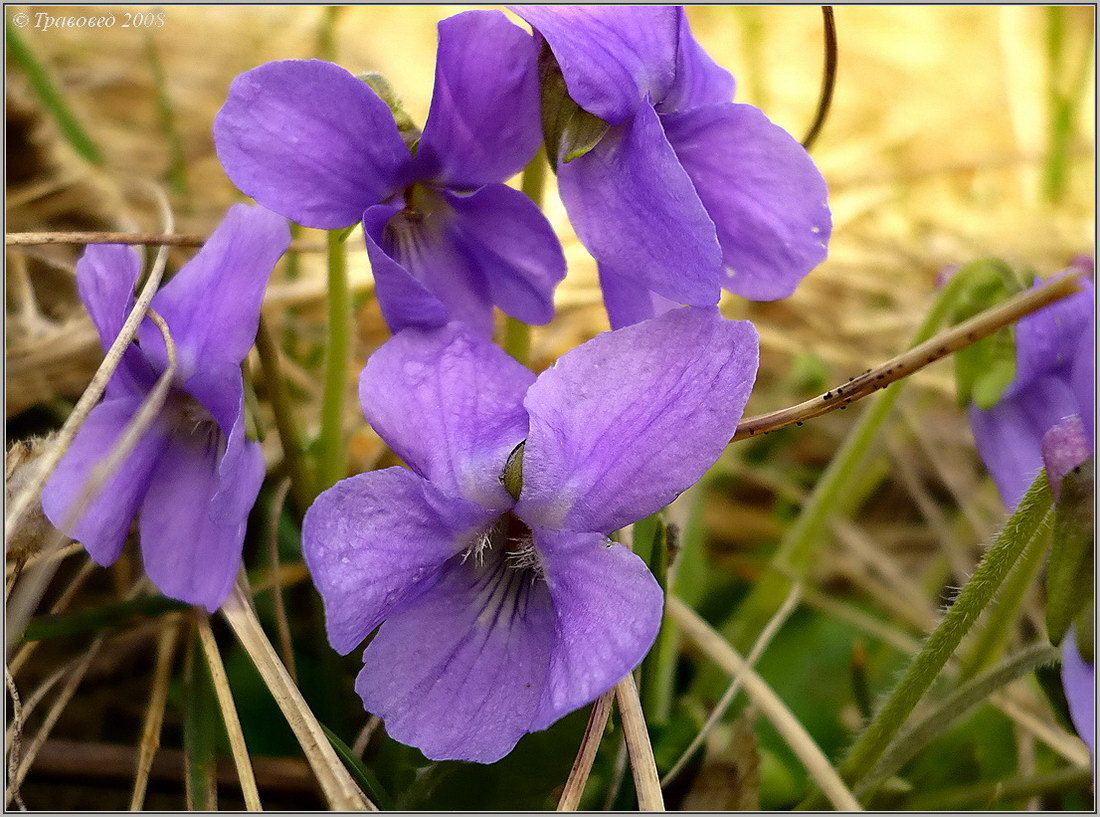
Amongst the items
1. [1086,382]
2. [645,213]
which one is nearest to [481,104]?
[645,213]

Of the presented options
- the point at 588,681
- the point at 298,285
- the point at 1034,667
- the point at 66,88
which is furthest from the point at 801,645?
the point at 66,88

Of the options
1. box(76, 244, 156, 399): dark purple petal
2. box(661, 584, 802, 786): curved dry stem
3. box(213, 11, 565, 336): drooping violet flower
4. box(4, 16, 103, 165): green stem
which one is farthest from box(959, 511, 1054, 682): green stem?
box(4, 16, 103, 165): green stem

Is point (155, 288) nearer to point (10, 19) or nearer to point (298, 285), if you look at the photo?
point (298, 285)

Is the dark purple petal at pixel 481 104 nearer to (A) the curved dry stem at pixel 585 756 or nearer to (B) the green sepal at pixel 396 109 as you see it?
(B) the green sepal at pixel 396 109

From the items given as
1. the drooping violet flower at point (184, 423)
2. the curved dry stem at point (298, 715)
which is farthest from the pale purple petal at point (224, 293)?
the curved dry stem at point (298, 715)

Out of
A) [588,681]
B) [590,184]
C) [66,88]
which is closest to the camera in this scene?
[588,681]

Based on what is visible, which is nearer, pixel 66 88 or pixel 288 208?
pixel 288 208
